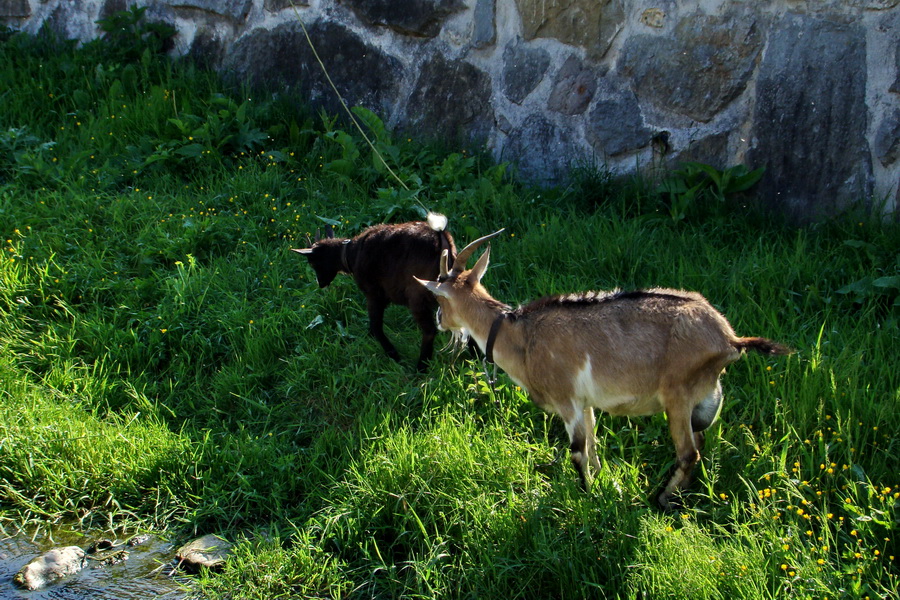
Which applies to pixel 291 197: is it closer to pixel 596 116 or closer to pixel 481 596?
pixel 596 116

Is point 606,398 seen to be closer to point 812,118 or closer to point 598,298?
point 598,298

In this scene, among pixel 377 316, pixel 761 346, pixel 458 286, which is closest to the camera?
pixel 761 346

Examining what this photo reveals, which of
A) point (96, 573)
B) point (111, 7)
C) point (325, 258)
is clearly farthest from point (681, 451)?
point (111, 7)

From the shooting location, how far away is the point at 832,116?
4.92 m

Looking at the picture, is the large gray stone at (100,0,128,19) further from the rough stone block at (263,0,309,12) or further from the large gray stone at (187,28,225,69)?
the rough stone block at (263,0,309,12)

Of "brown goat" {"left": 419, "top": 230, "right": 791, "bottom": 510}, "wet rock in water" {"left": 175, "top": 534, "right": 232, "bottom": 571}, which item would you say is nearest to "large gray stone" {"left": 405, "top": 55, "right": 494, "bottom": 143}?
"brown goat" {"left": 419, "top": 230, "right": 791, "bottom": 510}

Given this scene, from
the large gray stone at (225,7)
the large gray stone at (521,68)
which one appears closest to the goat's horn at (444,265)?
the large gray stone at (521,68)

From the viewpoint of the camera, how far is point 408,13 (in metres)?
6.29

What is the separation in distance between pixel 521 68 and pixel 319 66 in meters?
1.73

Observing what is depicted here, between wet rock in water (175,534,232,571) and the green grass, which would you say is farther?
wet rock in water (175,534,232,571)

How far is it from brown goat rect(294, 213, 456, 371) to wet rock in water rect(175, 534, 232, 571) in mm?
1381

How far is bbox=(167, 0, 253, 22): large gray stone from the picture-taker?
7.03m

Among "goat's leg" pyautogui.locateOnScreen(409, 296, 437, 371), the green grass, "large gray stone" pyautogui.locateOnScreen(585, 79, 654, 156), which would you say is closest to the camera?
the green grass

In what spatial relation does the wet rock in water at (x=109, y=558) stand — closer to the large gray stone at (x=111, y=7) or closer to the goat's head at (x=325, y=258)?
the goat's head at (x=325, y=258)
